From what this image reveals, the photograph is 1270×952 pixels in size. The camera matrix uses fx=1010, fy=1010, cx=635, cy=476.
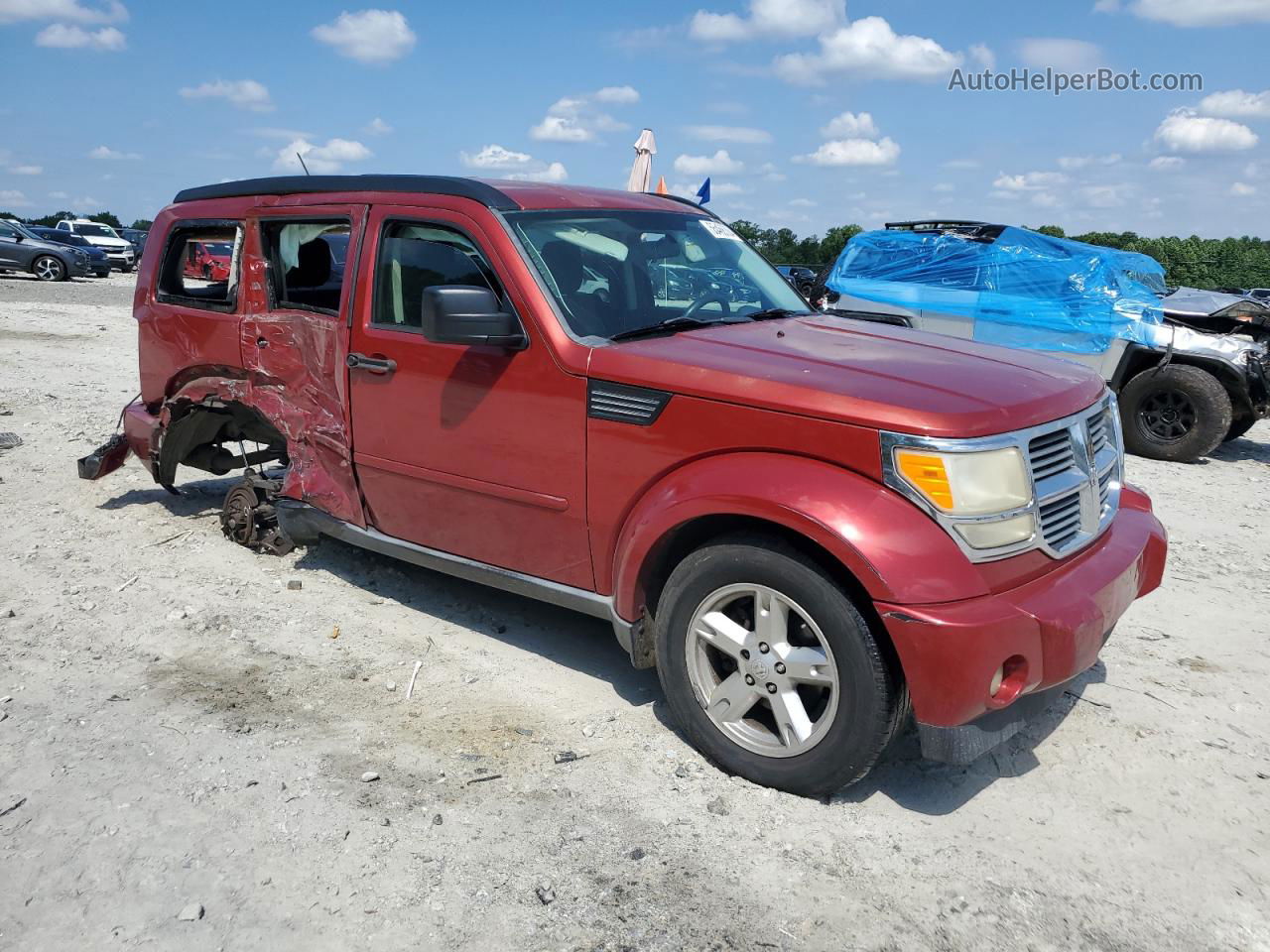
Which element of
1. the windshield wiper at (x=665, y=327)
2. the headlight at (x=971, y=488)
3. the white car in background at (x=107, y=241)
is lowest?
the headlight at (x=971, y=488)

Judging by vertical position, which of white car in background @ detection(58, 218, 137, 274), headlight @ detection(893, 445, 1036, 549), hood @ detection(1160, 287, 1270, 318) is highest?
white car in background @ detection(58, 218, 137, 274)

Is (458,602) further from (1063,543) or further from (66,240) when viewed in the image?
(66,240)

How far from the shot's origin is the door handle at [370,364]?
14.1 feet

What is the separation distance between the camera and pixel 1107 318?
31.4 ft

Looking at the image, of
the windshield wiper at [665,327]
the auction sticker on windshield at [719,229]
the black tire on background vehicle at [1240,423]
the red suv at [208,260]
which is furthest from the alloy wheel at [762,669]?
the black tire on background vehicle at [1240,423]

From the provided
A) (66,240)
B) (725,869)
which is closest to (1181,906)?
(725,869)

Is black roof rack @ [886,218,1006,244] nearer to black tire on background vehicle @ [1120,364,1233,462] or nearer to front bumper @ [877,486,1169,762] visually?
black tire on background vehicle @ [1120,364,1233,462]

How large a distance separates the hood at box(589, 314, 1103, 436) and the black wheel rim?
20.1 feet

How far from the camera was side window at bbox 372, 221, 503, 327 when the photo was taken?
4.14 metres

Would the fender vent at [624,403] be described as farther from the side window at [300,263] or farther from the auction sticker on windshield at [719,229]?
the side window at [300,263]

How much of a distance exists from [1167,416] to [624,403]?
7.63 m

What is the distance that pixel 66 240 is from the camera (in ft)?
107

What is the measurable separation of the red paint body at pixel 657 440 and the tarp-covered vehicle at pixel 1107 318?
213 inches

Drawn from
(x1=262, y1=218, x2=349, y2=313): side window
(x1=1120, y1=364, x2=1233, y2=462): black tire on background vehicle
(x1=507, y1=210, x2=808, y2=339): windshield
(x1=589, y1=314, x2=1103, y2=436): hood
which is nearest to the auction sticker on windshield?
(x1=507, y1=210, x2=808, y2=339): windshield
